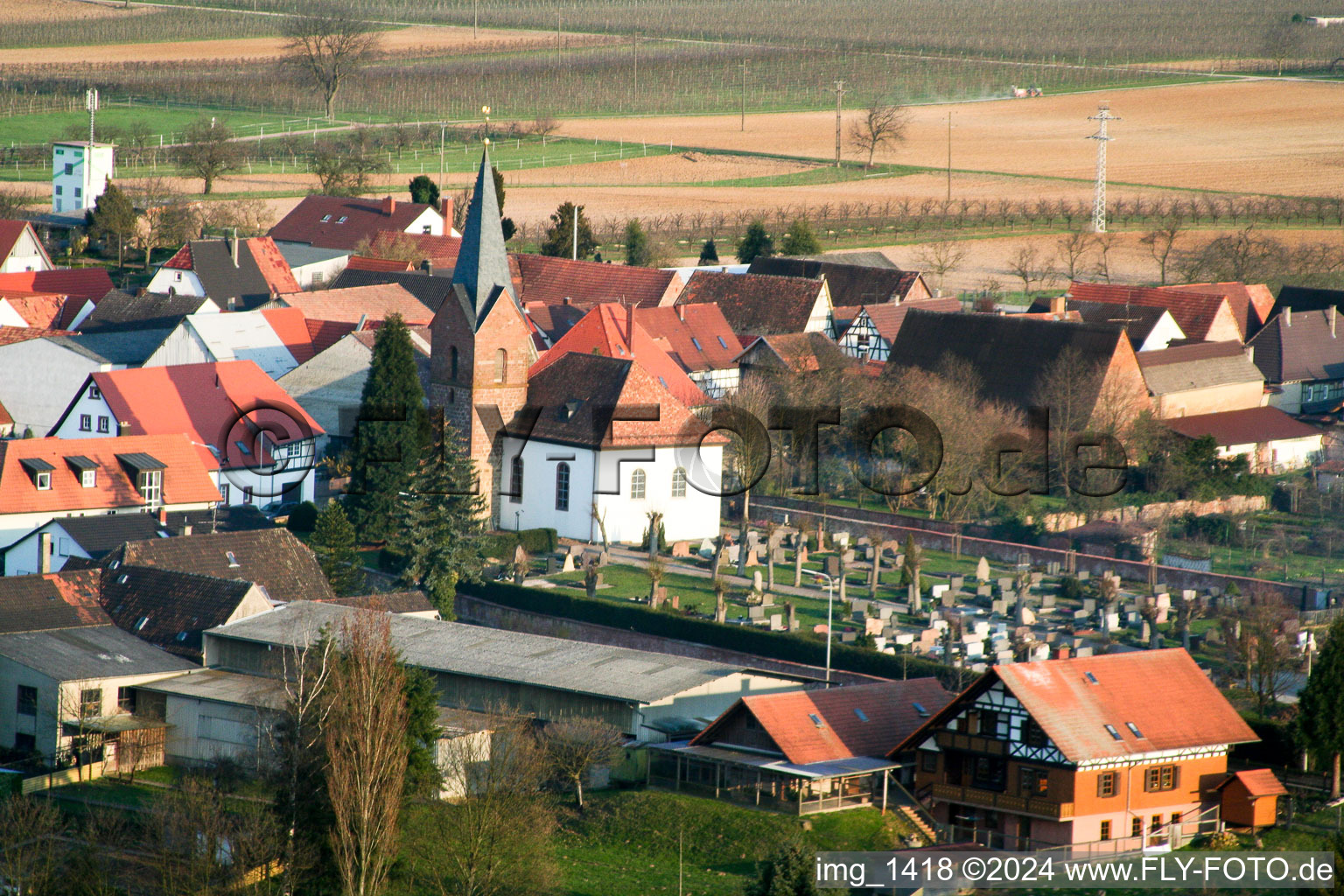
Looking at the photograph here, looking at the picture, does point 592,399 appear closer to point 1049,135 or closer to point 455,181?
point 455,181

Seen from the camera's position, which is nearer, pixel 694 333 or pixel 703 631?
pixel 703 631

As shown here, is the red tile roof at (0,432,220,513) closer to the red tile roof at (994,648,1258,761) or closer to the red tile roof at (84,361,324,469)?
the red tile roof at (84,361,324,469)

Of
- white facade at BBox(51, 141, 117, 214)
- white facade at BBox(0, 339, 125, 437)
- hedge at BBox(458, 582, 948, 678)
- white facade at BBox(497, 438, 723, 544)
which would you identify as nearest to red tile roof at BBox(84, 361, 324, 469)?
white facade at BBox(0, 339, 125, 437)

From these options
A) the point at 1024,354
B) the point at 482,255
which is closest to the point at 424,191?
the point at 1024,354

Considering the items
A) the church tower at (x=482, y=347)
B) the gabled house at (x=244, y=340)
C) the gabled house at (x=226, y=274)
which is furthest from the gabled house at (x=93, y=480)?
the gabled house at (x=226, y=274)

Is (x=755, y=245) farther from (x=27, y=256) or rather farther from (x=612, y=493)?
(x=612, y=493)

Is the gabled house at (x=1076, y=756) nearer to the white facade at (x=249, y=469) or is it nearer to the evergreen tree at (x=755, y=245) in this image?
the white facade at (x=249, y=469)

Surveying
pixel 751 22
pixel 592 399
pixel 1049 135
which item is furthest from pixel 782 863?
pixel 751 22
